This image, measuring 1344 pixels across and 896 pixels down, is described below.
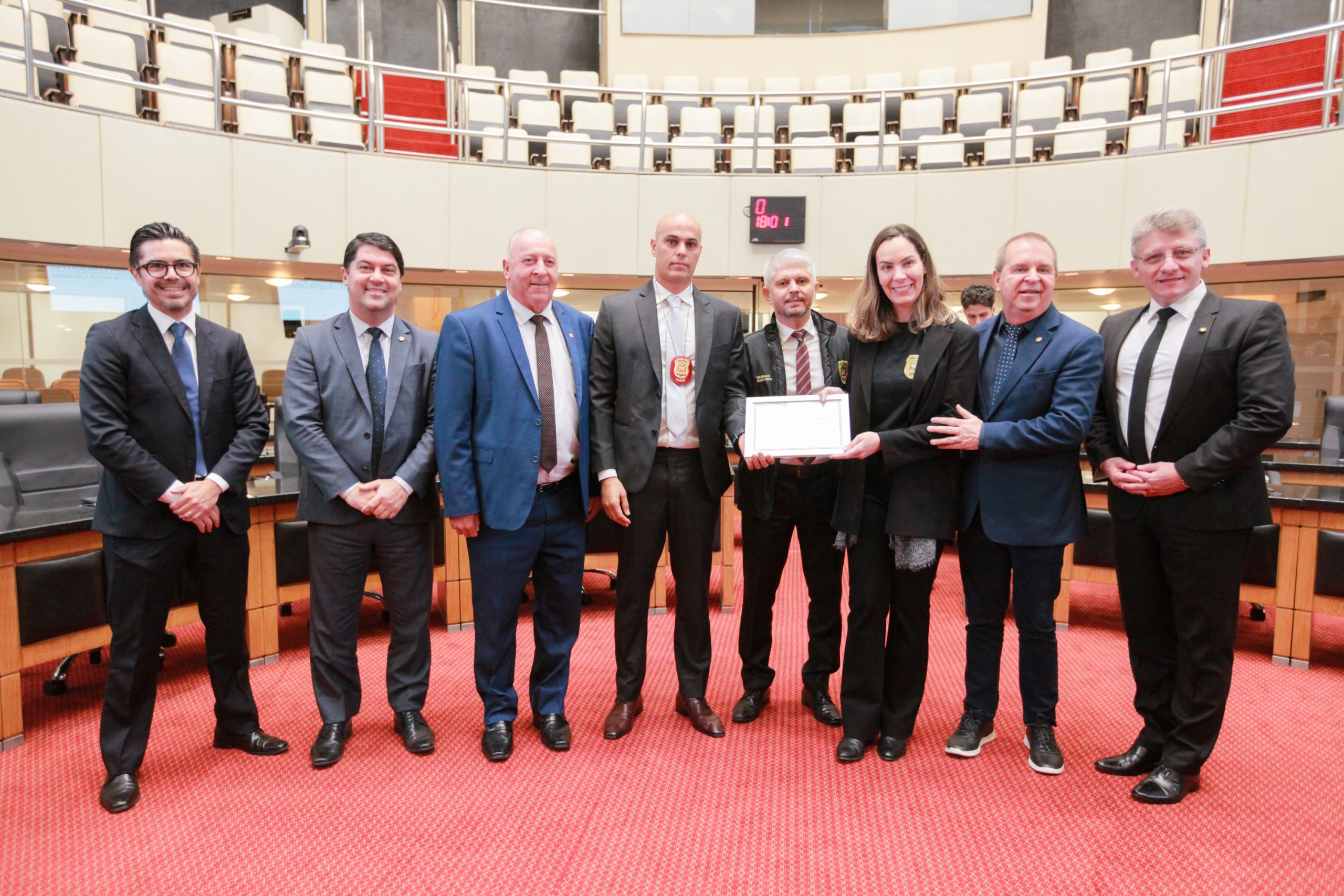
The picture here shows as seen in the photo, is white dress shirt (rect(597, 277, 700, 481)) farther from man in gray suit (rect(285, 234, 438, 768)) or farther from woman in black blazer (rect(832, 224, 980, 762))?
man in gray suit (rect(285, 234, 438, 768))

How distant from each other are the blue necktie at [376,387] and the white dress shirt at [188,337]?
40cm

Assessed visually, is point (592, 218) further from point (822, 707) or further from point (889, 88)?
point (822, 707)

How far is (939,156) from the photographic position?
300 inches

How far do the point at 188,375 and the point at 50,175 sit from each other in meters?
5.02

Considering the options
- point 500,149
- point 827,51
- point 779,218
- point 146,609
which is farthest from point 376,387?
point 827,51

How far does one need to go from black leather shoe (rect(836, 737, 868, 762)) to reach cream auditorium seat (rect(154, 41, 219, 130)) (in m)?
7.71

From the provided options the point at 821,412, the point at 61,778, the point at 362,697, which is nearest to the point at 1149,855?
the point at 821,412

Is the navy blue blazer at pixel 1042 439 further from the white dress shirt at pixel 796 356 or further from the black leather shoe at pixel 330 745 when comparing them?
the black leather shoe at pixel 330 745

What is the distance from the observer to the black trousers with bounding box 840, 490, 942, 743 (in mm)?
2264

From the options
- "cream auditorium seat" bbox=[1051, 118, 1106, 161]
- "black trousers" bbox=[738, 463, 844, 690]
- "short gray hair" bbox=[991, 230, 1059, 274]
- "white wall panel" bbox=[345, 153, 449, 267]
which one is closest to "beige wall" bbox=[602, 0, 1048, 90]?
"cream auditorium seat" bbox=[1051, 118, 1106, 161]

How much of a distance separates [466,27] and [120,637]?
Result: 10.5 m

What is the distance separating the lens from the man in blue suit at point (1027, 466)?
211 cm

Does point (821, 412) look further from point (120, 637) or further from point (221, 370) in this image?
point (120, 637)

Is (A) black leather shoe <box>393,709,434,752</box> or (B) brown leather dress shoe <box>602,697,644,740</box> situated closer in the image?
(A) black leather shoe <box>393,709,434,752</box>
